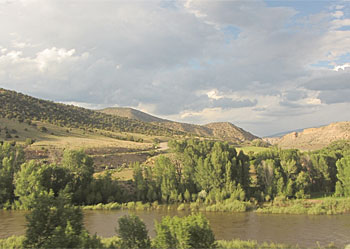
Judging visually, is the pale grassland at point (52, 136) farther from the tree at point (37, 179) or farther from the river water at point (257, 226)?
the river water at point (257, 226)

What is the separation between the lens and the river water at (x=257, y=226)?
92.7ft

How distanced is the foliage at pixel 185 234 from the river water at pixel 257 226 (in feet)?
34.2

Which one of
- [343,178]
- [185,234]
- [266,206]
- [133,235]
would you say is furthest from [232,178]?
[185,234]

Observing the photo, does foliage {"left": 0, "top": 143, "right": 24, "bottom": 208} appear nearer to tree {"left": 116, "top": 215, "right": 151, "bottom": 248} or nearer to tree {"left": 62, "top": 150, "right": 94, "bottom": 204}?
tree {"left": 62, "top": 150, "right": 94, "bottom": 204}

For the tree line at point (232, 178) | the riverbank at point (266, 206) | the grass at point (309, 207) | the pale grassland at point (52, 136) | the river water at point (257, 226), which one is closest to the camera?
the river water at point (257, 226)

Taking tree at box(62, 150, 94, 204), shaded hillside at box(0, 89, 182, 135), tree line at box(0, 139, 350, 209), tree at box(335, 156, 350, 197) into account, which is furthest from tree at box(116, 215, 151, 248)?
shaded hillside at box(0, 89, 182, 135)

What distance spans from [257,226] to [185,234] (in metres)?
17.8

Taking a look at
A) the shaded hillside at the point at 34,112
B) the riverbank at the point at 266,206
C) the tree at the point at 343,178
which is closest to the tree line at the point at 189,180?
the tree at the point at 343,178

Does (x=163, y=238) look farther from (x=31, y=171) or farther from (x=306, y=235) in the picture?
(x=31, y=171)

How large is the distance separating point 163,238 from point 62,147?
60139mm

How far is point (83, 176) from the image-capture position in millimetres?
46844

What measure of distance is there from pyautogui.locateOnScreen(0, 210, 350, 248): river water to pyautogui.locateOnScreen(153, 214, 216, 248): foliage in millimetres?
10430

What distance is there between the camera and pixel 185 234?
18.0 metres

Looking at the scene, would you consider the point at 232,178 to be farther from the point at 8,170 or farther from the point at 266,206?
the point at 8,170
